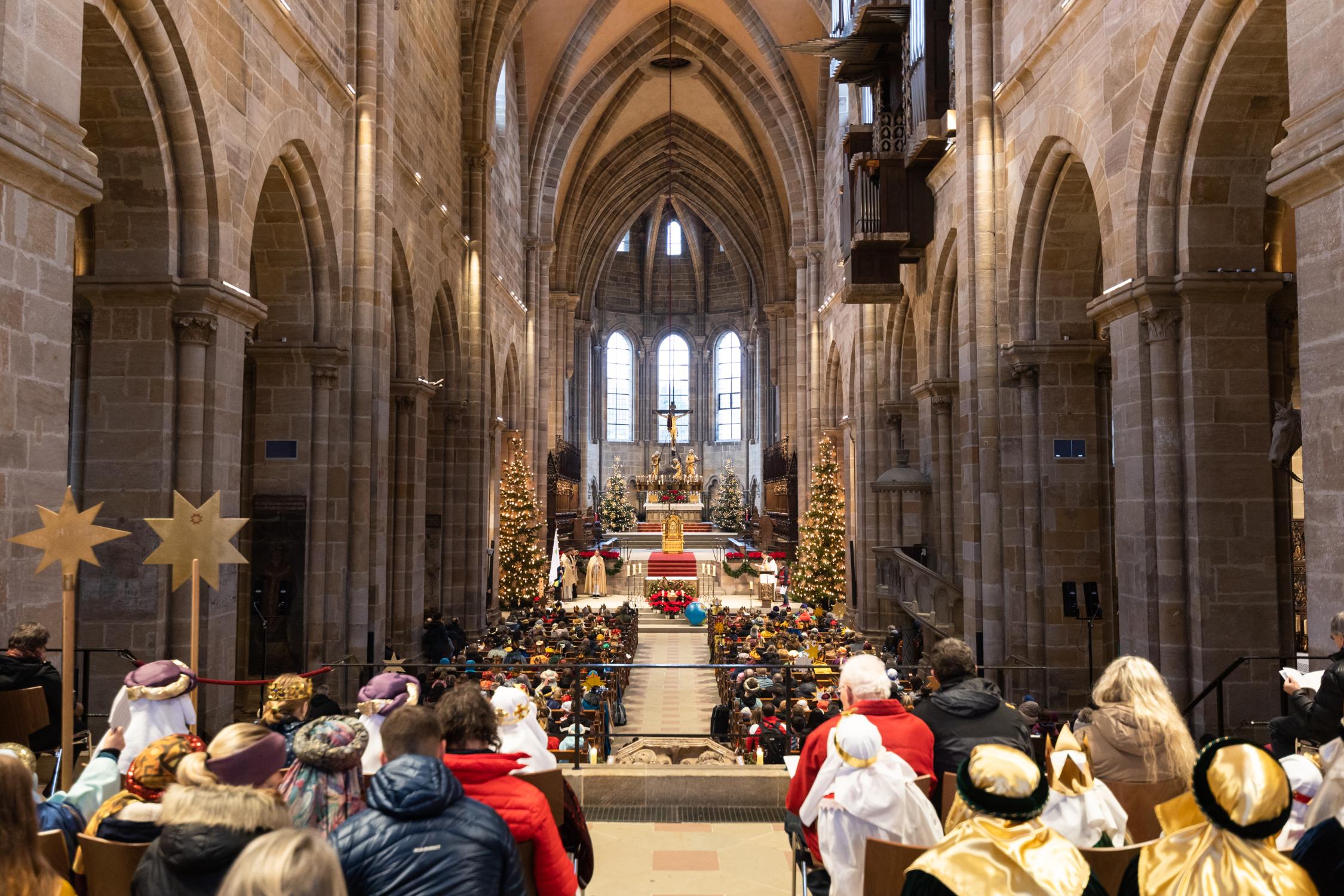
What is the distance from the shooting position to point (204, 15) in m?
8.76

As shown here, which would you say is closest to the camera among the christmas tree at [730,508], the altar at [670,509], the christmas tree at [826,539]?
the christmas tree at [826,539]

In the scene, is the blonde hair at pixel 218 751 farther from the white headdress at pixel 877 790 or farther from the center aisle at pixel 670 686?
the center aisle at pixel 670 686

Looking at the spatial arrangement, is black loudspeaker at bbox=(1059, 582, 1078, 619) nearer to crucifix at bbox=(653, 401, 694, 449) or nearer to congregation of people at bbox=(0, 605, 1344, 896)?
congregation of people at bbox=(0, 605, 1344, 896)

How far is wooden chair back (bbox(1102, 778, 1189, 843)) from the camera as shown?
3.79 meters

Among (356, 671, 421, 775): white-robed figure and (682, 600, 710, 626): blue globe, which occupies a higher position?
(356, 671, 421, 775): white-robed figure

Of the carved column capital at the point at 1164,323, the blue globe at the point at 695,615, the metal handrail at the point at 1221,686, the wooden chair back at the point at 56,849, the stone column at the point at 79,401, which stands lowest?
the blue globe at the point at 695,615

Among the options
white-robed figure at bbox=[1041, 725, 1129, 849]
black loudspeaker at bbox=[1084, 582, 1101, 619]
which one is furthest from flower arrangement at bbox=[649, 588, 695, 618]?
white-robed figure at bbox=[1041, 725, 1129, 849]

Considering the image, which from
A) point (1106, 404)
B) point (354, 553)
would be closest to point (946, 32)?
point (1106, 404)

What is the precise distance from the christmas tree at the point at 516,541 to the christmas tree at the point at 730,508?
19.3 meters

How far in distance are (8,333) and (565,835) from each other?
4469 mm

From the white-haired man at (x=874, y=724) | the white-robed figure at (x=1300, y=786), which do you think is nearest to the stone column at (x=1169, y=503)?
the white-haired man at (x=874, y=724)

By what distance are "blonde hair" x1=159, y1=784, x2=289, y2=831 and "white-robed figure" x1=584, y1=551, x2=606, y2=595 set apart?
82.9ft

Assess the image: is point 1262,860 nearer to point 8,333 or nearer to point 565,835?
point 565,835

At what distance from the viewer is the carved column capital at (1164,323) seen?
327 inches
